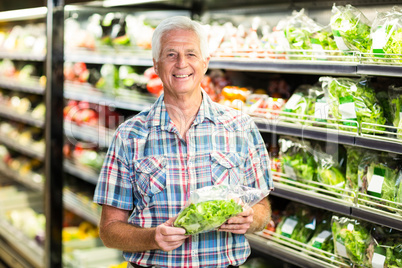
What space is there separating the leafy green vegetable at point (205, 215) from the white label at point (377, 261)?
0.70 meters

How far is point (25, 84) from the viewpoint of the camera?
4.85 meters

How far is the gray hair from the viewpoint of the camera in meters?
1.87

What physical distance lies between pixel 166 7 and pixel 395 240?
2298mm

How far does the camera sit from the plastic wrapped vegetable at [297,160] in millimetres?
2391

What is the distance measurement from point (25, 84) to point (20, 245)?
1549 mm

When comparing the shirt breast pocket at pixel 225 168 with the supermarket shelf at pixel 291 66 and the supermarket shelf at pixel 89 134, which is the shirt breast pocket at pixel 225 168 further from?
the supermarket shelf at pixel 89 134

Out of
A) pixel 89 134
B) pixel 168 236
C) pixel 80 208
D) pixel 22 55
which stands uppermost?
pixel 22 55

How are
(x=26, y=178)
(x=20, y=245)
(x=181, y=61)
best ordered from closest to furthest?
(x=181, y=61), (x=20, y=245), (x=26, y=178)

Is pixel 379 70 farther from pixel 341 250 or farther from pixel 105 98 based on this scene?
pixel 105 98

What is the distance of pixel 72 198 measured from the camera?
13.8 feet

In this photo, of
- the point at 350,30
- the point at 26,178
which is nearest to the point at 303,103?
the point at 350,30

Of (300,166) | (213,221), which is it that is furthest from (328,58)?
(213,221)

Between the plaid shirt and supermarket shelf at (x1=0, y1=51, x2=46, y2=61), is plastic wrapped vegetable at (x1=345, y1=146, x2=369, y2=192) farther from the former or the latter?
supermarket shelf at (x1=0, y1=51, x2=46, y2=61)

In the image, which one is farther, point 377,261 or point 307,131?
point 307,131
